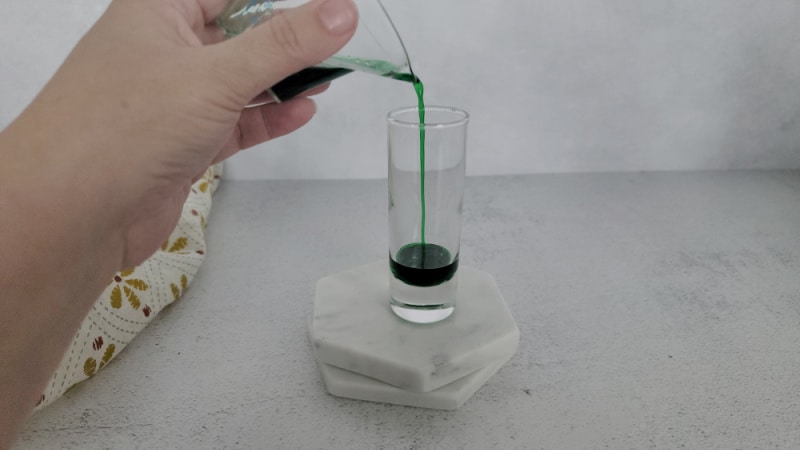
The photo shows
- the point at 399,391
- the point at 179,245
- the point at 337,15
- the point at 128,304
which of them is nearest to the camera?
the point at 337,15

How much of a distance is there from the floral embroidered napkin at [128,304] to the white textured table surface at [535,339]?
0.02 meters

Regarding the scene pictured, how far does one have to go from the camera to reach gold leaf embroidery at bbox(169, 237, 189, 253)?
0.85 metres

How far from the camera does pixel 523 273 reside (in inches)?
33.7

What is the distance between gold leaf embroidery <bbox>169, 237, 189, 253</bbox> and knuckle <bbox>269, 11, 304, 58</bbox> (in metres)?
0.50

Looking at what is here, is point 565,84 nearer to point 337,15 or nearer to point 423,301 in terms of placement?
point 423,301

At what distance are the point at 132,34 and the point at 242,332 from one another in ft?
1.25

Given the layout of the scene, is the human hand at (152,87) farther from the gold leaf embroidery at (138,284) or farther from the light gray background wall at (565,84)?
the light gray background wall at (565,84)

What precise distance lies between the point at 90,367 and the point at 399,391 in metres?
0.34

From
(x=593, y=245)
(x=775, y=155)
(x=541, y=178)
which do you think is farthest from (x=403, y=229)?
(x=775, y=155)

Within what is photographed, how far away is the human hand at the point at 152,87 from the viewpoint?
449mm

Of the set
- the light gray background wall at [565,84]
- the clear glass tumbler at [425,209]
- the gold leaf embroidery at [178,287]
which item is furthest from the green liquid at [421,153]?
the light gray background wall at [565,84]

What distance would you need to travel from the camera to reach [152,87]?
45 centimetres

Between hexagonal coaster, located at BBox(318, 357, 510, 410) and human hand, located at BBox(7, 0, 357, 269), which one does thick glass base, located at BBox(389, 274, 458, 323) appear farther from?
human hand, located at BBox(7, 0, 357, 269)

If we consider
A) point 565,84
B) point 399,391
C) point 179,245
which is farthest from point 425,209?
point 565,84
